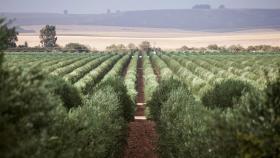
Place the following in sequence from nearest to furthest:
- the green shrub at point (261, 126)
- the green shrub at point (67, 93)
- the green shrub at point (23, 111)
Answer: the green shrub at point (23, 111) → the green shrub at point (261, 126) → the green shrub at point (67, 93)

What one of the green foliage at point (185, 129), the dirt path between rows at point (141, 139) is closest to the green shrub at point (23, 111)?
the green foliage at point (185, 129)

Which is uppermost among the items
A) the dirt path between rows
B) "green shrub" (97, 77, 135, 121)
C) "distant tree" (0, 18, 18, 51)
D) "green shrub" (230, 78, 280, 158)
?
"distant tree" (0, 18, 18, 51)

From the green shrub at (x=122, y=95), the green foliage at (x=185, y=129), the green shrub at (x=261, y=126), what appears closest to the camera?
the green shrub at (x=261, y=126)

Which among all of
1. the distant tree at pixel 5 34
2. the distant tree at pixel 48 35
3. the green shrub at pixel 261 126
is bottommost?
the distant tree at pixel 48 35

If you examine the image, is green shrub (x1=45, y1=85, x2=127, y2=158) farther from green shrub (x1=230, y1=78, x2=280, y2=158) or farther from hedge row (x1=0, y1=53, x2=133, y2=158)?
green shrub (x1=230, y1=78, x2=280, y2=158)

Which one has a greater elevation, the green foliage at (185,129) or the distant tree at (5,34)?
the distant tree at (5,34)

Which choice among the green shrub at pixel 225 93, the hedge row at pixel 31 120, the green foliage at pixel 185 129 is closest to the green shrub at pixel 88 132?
the hedge row at pixel 31 120

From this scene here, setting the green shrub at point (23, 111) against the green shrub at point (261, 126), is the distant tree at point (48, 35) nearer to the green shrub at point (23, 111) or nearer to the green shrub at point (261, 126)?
the green shrub at point (261, 126)

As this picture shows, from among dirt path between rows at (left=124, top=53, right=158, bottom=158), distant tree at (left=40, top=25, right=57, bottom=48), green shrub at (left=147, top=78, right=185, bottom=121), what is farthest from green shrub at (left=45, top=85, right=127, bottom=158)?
distant tree at (left=40, top=25, right=57, bottom=48)

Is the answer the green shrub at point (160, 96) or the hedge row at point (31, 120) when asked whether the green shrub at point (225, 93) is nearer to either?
the green shrub at point (160, 96)

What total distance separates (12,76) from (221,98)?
1675 centimetres

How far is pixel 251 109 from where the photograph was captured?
39.0ft

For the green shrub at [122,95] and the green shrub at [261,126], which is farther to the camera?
the green shrub at [122,95]

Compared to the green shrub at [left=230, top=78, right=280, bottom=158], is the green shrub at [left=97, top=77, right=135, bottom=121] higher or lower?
lower
